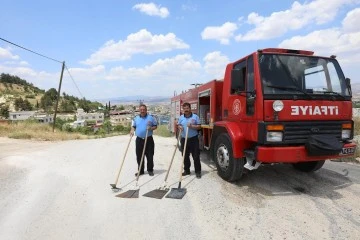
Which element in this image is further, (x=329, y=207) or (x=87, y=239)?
(x=329, y=207)

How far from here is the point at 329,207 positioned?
5.15 metres

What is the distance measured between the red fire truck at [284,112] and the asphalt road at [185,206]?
2.27 feet

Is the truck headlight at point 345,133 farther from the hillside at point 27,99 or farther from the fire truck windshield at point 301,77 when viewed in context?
the hillside at point 27,99

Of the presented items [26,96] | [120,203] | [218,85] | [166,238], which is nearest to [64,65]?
[218,85]

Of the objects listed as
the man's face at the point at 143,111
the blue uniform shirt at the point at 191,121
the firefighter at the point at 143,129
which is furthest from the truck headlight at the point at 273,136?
the man's face at the point at 143,111

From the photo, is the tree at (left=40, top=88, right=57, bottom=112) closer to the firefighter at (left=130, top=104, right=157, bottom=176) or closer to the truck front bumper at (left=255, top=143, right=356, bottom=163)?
the firefighter at (left=130, top=104, right=157, bottom=176)

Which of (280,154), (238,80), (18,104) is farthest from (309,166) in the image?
(18,104)

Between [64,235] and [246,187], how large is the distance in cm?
338

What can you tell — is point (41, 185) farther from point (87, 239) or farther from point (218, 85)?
point (218, 85)

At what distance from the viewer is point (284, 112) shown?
18.0ft

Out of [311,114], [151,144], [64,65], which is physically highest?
[64,65]

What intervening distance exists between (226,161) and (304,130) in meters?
1.65

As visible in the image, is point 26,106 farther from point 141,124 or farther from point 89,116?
point 141,124

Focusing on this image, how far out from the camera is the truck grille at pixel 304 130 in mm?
5523
